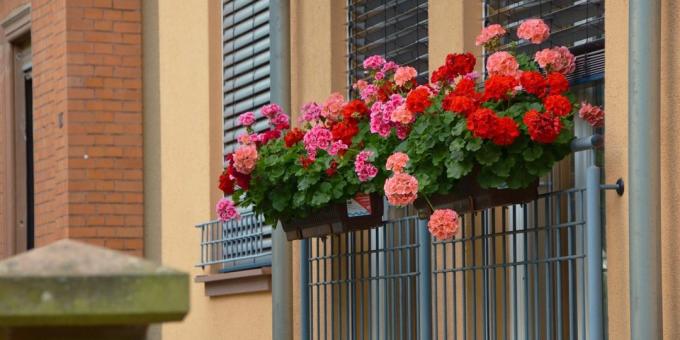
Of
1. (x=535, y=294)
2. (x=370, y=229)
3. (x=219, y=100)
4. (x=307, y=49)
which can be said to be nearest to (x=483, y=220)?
(x=535, y=294)

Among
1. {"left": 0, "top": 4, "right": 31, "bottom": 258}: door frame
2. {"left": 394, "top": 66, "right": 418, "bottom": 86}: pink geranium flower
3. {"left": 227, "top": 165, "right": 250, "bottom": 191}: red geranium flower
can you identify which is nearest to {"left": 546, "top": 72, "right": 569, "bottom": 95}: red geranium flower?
{"left": 394, "top": 66, "right": 418, "bottom": 86}: pink geranium flower

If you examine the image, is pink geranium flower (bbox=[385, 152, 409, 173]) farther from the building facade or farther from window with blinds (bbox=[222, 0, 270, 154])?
window with blinds (bbox=[222, 0, 270, 154])

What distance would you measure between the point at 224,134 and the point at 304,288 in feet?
7.40

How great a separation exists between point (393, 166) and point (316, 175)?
1.08 meters

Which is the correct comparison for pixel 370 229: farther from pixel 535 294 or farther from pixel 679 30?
pixel 679 30

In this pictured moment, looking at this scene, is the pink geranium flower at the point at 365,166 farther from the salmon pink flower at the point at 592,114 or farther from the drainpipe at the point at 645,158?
the drainpipe at the point at 645,158

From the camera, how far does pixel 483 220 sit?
709cm

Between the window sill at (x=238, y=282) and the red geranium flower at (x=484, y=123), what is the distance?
3.72m

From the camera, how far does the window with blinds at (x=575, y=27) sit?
6.56 m

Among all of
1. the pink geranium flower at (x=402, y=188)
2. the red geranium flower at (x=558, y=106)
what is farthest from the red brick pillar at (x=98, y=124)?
the red geranium flower at (x=558, y=106)

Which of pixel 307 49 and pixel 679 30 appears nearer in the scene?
pixel 679 30

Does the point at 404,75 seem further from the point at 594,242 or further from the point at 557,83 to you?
the point at 594,242

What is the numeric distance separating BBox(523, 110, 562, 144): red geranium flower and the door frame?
9.11 metres

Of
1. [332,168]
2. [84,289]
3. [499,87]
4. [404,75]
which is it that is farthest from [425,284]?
[84,289]
